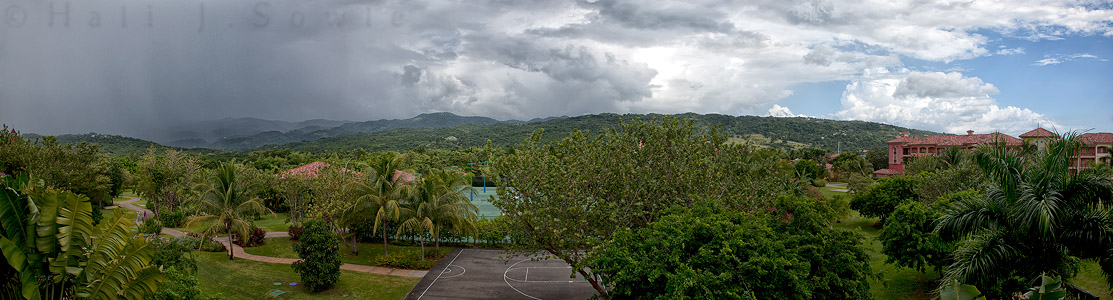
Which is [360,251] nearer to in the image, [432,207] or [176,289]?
[432,207]

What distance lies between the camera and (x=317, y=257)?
18891mm

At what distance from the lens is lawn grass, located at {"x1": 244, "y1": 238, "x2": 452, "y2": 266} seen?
25.6m

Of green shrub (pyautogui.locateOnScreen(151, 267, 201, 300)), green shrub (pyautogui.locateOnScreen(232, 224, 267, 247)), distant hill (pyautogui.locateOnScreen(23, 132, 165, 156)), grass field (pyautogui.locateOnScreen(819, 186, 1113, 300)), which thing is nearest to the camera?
green shrub (pyautogui.locateOnScreen(151, 267, 201, 300))

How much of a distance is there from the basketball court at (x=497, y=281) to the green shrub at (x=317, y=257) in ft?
10.1

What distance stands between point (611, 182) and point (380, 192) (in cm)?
1453

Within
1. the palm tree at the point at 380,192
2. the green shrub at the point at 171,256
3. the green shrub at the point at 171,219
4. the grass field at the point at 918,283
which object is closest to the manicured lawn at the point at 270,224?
the green shrub at the point at 171,219

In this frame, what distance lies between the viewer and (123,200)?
55062 mm

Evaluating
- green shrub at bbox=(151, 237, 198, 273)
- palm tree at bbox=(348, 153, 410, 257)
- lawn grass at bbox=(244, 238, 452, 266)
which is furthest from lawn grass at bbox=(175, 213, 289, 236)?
green shrub at bbox=(151, 237, 198, 273)

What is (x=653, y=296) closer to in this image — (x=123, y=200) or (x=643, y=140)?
(x=643, y=140)

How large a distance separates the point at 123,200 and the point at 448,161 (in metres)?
42.5

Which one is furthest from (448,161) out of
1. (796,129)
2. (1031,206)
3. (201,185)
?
Result: (796,129)

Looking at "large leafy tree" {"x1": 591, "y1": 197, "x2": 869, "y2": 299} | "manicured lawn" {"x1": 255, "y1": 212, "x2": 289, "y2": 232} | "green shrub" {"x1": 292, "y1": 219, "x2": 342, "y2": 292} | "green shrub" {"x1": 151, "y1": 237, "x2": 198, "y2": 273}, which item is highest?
"large leafy tree" {"x1": 591, "y1": 197, "x2": 869, "y2": 299}

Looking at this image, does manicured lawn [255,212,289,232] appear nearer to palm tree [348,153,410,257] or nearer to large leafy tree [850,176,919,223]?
palm tree [348,153,410,257]

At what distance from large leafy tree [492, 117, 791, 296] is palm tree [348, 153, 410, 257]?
11406 mm
